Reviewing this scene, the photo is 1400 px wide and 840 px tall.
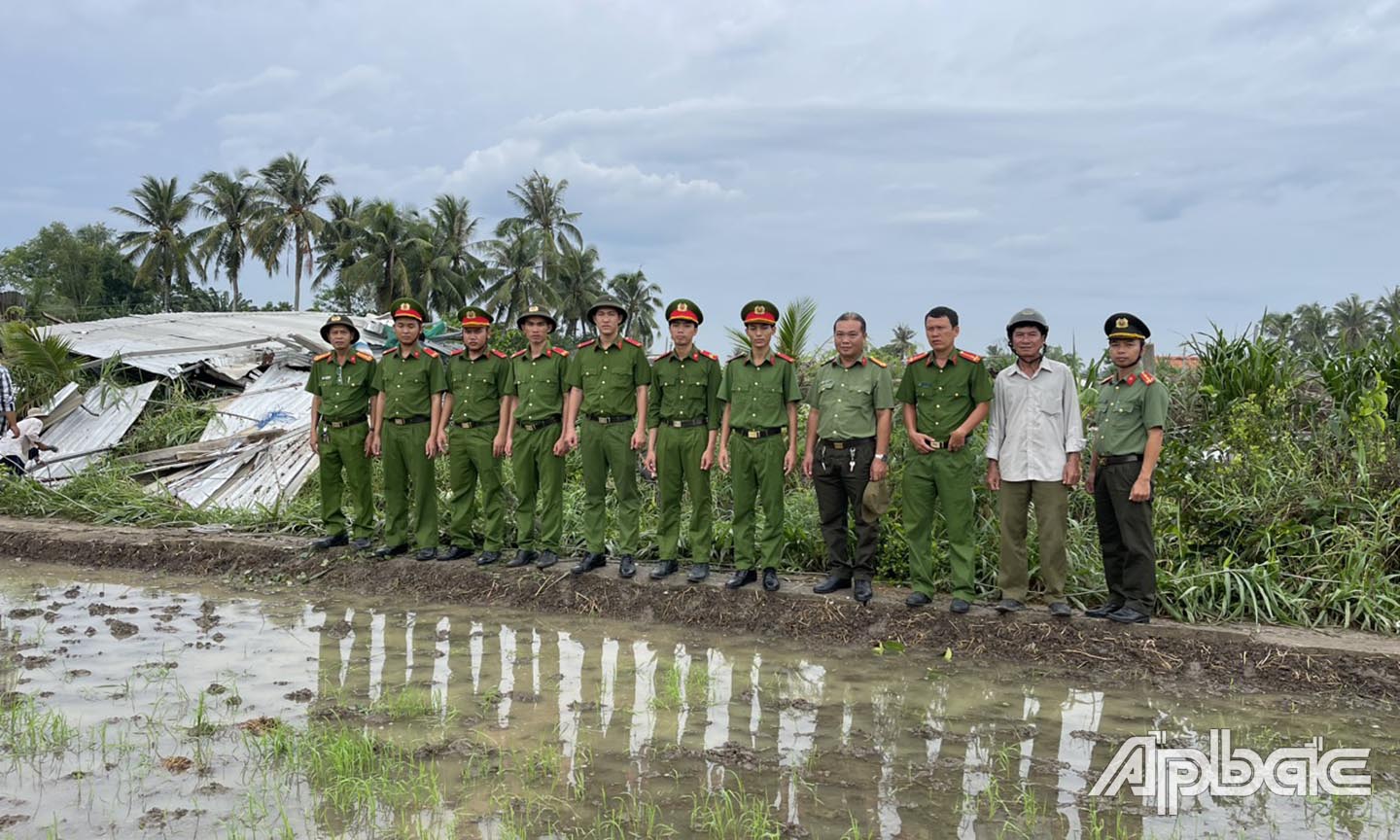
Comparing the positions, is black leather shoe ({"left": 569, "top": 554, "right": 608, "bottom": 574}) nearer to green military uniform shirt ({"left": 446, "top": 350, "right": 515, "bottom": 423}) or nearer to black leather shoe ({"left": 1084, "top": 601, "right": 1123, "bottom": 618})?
green military uniform shirt ({"left": 446, "top": 350, "right": 515, "bottom": 423})

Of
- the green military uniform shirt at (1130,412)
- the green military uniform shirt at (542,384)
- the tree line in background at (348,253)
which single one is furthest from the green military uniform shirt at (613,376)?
the tree line in background at (348,253)

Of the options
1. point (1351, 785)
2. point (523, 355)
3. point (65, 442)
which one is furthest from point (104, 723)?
point (65, 442)

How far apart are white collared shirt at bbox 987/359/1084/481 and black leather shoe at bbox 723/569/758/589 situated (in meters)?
1.77

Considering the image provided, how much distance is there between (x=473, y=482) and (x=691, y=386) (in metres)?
2.01

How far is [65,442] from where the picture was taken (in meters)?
10.9

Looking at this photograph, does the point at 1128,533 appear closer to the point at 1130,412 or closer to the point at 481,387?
the point at 1130,412

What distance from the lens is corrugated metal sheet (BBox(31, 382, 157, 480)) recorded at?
10.6 metres

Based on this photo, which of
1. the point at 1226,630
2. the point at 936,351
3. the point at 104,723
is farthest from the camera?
the point at 936,351

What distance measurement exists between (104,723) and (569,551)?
3633 millimetres

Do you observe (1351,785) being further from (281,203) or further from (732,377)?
(281,203)

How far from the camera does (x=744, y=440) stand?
248 inches

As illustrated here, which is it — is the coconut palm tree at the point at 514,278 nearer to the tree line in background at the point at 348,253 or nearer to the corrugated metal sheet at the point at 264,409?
the tree line in background at the point at 348,253

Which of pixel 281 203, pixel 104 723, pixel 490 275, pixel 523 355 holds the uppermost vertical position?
pixel 281 203

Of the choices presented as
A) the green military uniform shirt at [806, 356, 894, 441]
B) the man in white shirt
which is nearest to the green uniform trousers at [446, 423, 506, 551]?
the green military uniform shirt at [806, 356, 894, 441]
